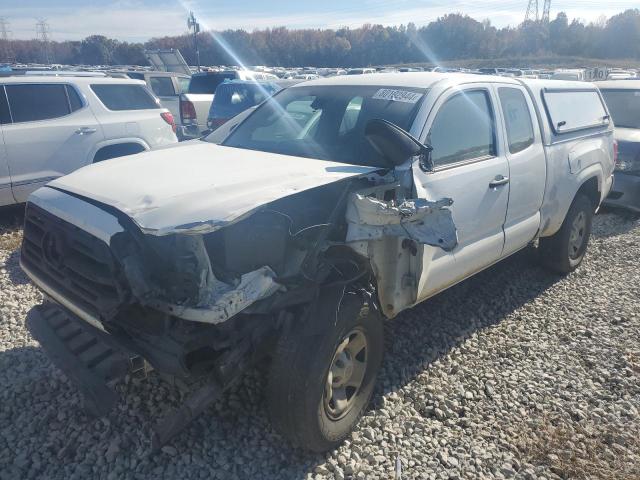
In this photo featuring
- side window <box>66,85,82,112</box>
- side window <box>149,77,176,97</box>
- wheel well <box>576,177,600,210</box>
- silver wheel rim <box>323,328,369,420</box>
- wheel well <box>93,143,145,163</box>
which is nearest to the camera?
silver wheel rim <box>323,328,369,420</box>

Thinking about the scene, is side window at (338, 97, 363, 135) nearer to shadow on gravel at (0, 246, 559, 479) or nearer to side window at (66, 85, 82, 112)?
shadow on gravel at (0, 246, 559, 479)

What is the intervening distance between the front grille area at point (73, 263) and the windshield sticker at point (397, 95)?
218 cm

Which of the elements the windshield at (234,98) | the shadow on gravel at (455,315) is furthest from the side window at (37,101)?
the shadow on gravel at (455,315)

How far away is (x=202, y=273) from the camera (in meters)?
2.41

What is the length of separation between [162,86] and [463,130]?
11.0m

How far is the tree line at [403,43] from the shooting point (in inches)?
2138

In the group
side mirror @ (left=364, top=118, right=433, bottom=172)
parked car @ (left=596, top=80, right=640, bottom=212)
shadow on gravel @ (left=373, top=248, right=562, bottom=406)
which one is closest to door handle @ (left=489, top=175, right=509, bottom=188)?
side mirror @ (left=364, top=118, right=433, bottom=172)

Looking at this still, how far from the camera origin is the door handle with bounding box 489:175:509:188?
377 cm

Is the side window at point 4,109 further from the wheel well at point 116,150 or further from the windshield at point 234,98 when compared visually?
the windshield at point 234,98

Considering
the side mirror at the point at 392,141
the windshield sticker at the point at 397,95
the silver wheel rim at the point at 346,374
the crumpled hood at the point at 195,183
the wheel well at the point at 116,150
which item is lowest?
the silver wheel rim at the point at 346,374

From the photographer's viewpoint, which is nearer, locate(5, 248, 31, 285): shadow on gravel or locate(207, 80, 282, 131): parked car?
locate(5, 248, 31, 285): shadow on gravel

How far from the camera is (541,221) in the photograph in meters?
4.59

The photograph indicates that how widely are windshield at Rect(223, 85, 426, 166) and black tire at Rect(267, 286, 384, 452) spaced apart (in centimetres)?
107

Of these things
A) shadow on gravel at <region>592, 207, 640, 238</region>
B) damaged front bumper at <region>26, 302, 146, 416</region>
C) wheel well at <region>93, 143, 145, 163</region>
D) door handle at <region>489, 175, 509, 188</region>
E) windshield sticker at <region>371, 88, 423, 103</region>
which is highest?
windshield sticker at <region>371, 88, 423, 103</region>
